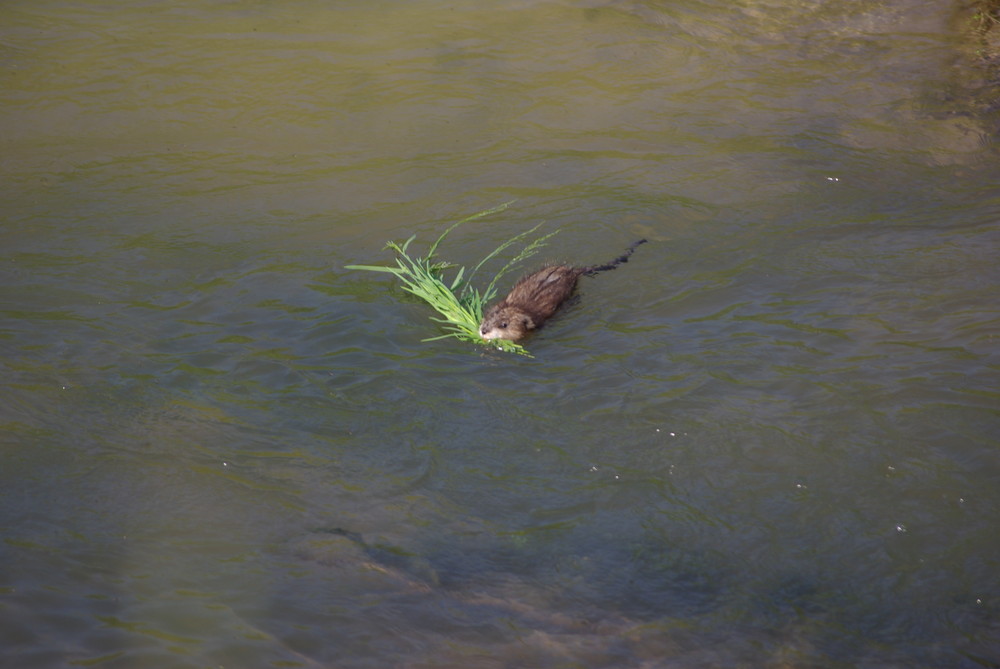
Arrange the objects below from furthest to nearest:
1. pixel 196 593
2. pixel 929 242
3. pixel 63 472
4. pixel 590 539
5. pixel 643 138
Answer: pixel 643 138
pixel 929 242
pixel 63 472
pixel 590 539
pixel 196 593

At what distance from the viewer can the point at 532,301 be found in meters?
6.42

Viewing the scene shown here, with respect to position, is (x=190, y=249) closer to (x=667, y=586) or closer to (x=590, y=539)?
(x=590, y=539)

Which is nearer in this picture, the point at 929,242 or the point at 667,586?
the point at 667,586

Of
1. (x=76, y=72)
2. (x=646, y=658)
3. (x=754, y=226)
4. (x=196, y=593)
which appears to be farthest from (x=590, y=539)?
(x=76, y=72)

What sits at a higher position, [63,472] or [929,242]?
[929,242]

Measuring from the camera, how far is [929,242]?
6.99 meters

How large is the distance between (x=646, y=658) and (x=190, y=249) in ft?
16.6

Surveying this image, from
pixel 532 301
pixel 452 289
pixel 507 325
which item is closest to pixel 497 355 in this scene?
pixel 507 325

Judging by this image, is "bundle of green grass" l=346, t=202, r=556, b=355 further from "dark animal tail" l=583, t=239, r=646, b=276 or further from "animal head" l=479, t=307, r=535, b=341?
"dark animal tail" l=583, t=239, r=646, b=276

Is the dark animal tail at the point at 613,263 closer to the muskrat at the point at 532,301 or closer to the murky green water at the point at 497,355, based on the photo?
the muskrat at the point at 532,301

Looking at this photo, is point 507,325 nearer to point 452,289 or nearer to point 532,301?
point 532,301

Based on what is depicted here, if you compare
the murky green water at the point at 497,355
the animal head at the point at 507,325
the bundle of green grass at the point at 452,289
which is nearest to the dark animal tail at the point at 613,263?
the murky green water at the point at 497,355

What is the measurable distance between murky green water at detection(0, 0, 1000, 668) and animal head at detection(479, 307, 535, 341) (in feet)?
0.67

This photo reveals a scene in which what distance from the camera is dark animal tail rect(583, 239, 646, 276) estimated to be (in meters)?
6.97
